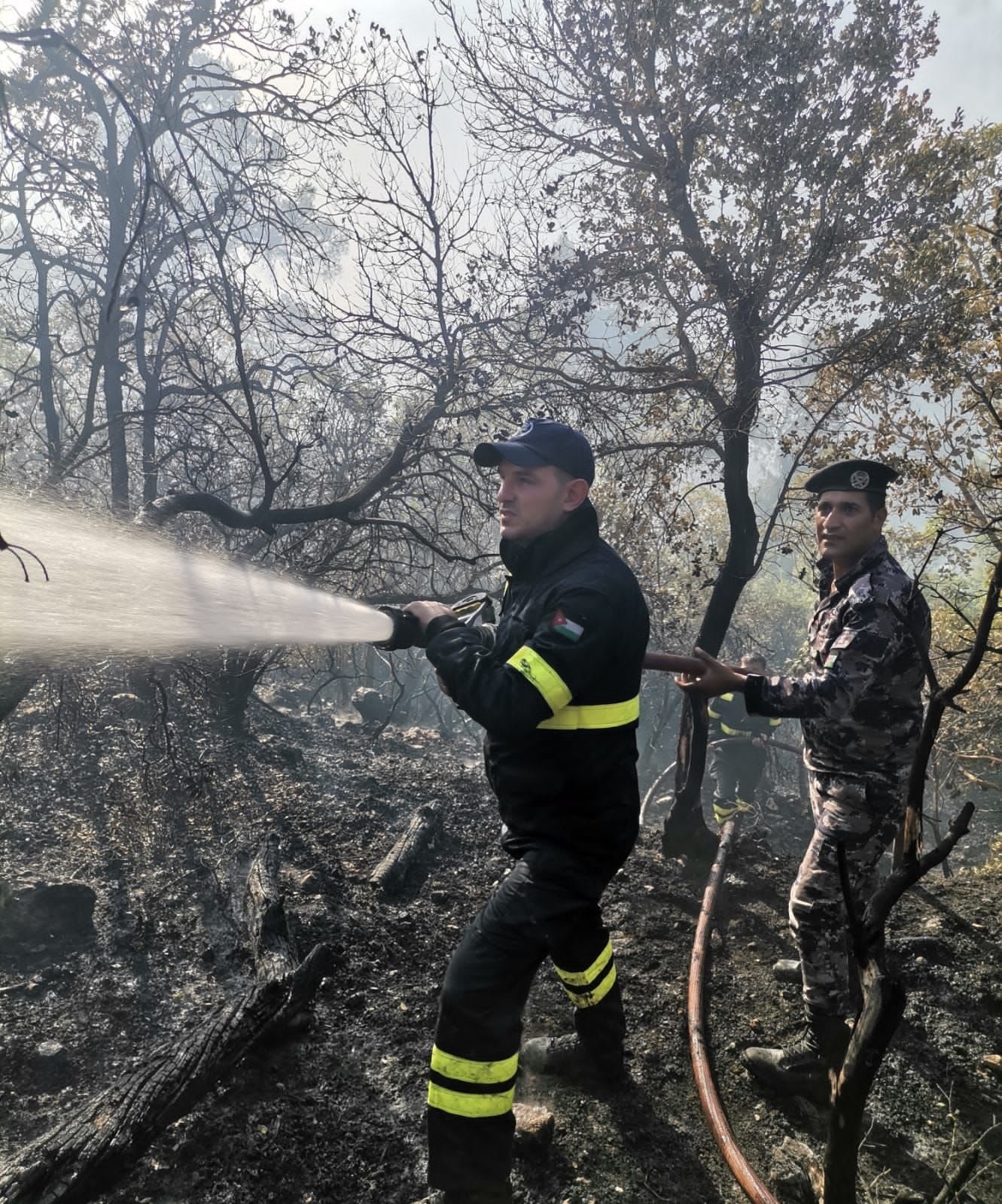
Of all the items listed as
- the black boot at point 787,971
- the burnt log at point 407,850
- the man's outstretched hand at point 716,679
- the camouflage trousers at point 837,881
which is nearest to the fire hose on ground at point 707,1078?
the black boot at point 787,971

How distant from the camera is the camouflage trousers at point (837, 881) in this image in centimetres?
305

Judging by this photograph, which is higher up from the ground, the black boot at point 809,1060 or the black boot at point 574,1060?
the black boot at point 809,1060

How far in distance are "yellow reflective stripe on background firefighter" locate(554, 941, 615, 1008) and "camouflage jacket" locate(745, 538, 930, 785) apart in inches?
51.0

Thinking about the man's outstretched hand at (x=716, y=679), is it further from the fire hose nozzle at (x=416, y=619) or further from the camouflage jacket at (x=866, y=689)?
the fire hose nozzle at (x=416, y=619)

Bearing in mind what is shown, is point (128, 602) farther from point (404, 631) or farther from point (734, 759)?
point (734, 759)

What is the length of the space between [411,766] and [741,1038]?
6.77 metres

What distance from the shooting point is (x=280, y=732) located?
35.6 ft

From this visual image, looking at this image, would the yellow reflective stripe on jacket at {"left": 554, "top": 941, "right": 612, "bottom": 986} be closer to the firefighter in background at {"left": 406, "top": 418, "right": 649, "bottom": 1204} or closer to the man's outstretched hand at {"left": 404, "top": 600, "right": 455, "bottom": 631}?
the firefighter in background at {"left": 406, "top": 418, "right": 649, "bottom": 1204}

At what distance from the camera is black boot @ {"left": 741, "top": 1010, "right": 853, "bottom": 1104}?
9.75 feet

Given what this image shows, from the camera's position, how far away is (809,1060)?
3010mm

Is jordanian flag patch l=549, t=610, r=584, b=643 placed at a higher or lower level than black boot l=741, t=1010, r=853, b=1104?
higher

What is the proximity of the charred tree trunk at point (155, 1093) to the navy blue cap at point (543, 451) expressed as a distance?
97.9 inches

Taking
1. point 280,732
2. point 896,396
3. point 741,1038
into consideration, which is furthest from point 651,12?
point 280,732

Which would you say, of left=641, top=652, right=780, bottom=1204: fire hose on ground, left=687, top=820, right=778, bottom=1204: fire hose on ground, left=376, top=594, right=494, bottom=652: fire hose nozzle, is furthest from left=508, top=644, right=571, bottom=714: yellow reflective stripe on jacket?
left=687, top=820, right=778, bottom=1204: fire hose on ground
